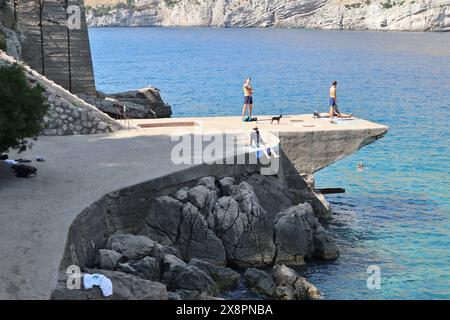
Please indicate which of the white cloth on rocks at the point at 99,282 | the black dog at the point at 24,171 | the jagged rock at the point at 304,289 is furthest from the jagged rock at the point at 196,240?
the white cloth on rocks at the point at 99,282

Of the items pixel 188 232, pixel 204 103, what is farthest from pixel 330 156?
pixel 204 103

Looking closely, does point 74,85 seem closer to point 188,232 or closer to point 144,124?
point 144,124

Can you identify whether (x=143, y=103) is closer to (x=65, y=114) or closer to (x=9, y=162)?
(x=65, y=114)

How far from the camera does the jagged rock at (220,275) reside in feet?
64.6

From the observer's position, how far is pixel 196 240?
20969 millimetres

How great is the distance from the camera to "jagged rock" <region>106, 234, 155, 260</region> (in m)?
18.1

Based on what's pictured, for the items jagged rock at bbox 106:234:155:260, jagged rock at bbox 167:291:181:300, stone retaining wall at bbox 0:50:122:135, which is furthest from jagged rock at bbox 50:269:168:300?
stone retaining wall at bbox 0:50:122:135

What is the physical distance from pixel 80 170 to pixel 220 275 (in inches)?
185

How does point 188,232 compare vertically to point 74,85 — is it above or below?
below

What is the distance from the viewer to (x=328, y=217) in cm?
2733

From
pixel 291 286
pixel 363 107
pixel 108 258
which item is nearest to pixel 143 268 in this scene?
pixel 108 258

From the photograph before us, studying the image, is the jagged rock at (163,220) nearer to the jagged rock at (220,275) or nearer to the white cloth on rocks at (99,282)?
the jagged rock at (220,275)
